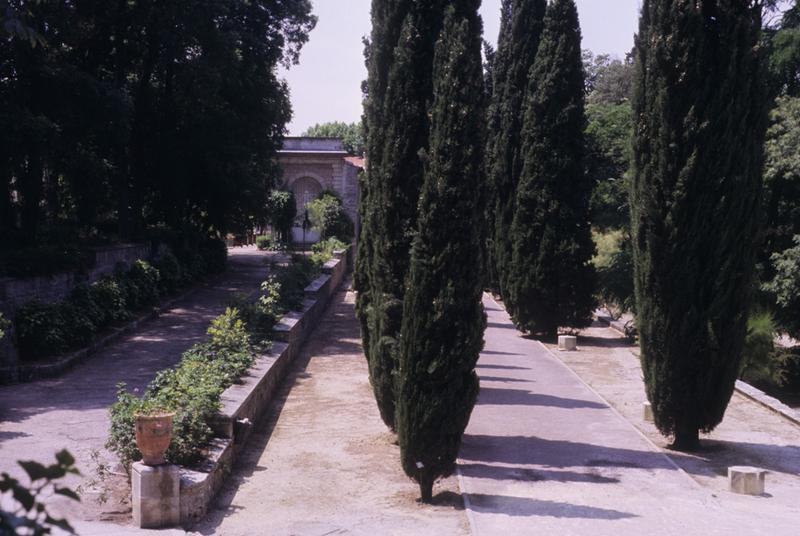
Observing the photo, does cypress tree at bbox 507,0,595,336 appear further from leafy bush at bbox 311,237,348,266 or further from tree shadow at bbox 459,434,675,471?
leafy bush at bbox 311,237,348,266

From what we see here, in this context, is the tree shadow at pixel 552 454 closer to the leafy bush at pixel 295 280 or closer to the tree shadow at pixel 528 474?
the tree shadow at pixel 528 474

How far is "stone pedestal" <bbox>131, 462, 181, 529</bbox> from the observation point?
22.6ft

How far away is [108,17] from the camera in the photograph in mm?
21359

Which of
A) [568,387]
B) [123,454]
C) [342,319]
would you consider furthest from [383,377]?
[342,319]

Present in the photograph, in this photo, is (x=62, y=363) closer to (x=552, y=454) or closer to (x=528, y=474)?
(x=552, y=454)

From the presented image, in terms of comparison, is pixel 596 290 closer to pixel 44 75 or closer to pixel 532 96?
pixel 532 96

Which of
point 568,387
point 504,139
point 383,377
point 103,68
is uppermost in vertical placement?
point 103,68

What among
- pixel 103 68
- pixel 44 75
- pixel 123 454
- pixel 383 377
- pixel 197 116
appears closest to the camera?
pixel 123 454

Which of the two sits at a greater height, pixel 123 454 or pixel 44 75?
pixel 44 75

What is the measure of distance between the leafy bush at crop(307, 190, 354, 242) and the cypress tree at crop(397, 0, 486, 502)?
106 ft

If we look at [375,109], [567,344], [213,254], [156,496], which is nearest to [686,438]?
[375,109]

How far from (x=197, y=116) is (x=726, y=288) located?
20.6 meters

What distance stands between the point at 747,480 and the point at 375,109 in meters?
6.17

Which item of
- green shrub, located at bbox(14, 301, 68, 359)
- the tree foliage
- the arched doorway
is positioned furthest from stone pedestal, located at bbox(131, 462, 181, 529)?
the arched doorway
